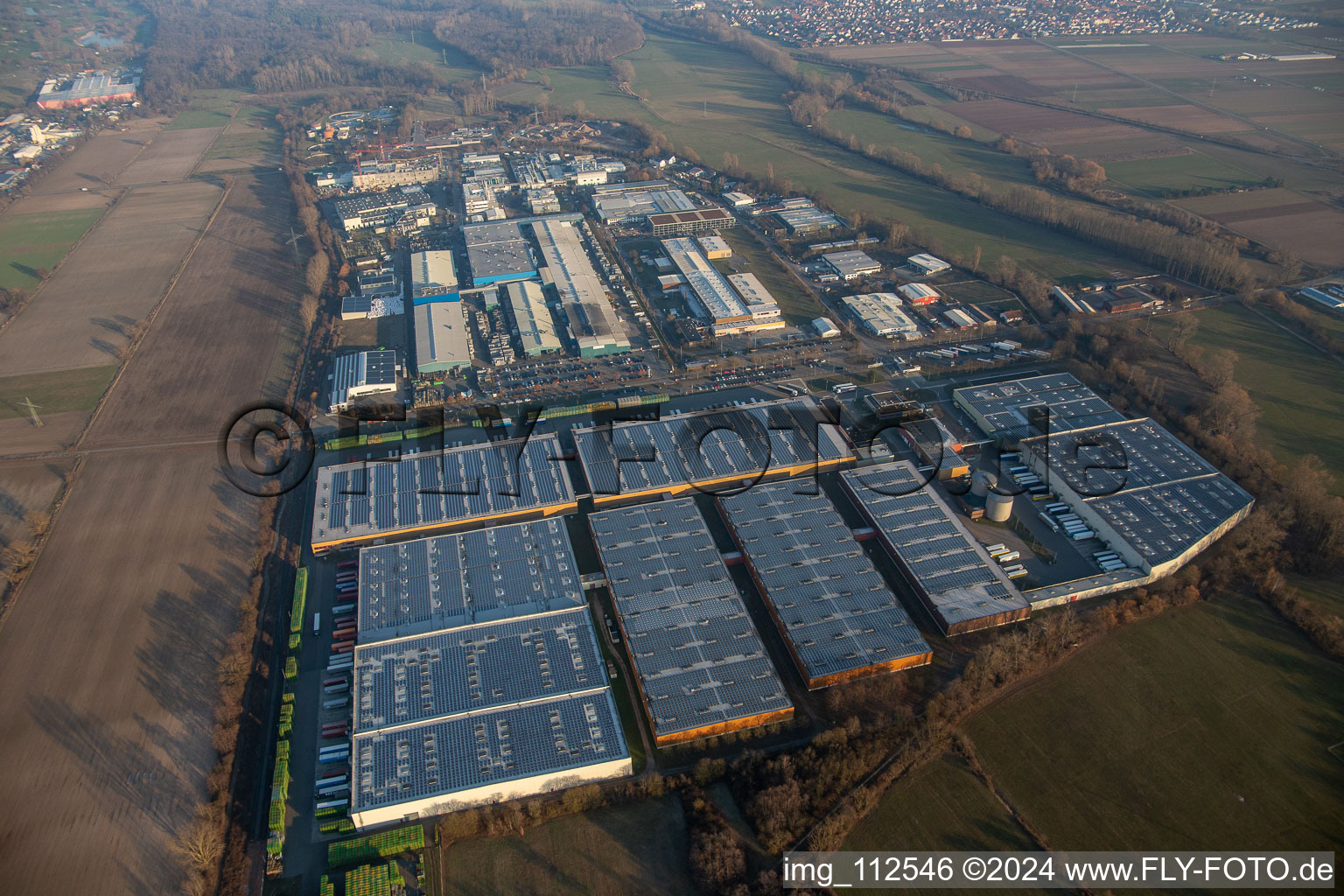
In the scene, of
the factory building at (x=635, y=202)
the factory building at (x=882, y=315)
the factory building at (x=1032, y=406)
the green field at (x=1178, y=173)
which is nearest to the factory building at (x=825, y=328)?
the factory building at (x=882, y=315)

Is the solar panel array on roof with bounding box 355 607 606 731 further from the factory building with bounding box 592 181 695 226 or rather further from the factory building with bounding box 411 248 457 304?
the factory building with bounding box 592 181 695 226

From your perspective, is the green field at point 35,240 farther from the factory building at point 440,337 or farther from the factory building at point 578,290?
the factory building at point 578,290

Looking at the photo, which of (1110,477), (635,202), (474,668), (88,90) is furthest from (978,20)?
(474,668)

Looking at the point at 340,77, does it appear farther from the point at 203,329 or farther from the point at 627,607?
the point at 627,607

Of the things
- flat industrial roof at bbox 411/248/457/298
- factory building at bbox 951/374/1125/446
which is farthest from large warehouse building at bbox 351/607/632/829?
flat industrial roof at bbox 411/248/457/298

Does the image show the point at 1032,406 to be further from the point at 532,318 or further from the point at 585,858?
the point at 585,858

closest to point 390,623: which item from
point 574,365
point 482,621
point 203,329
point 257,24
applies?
point 482,621

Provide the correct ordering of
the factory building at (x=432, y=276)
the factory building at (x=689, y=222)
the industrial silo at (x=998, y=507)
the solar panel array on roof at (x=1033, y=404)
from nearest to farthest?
1. the industrial silo at (x=998, y=507)
2. the solar panel array on roof at (x=1033, y=404)
3. the factory building at (x=432, y=276)
4. the factory building at (x=689, y=222)
